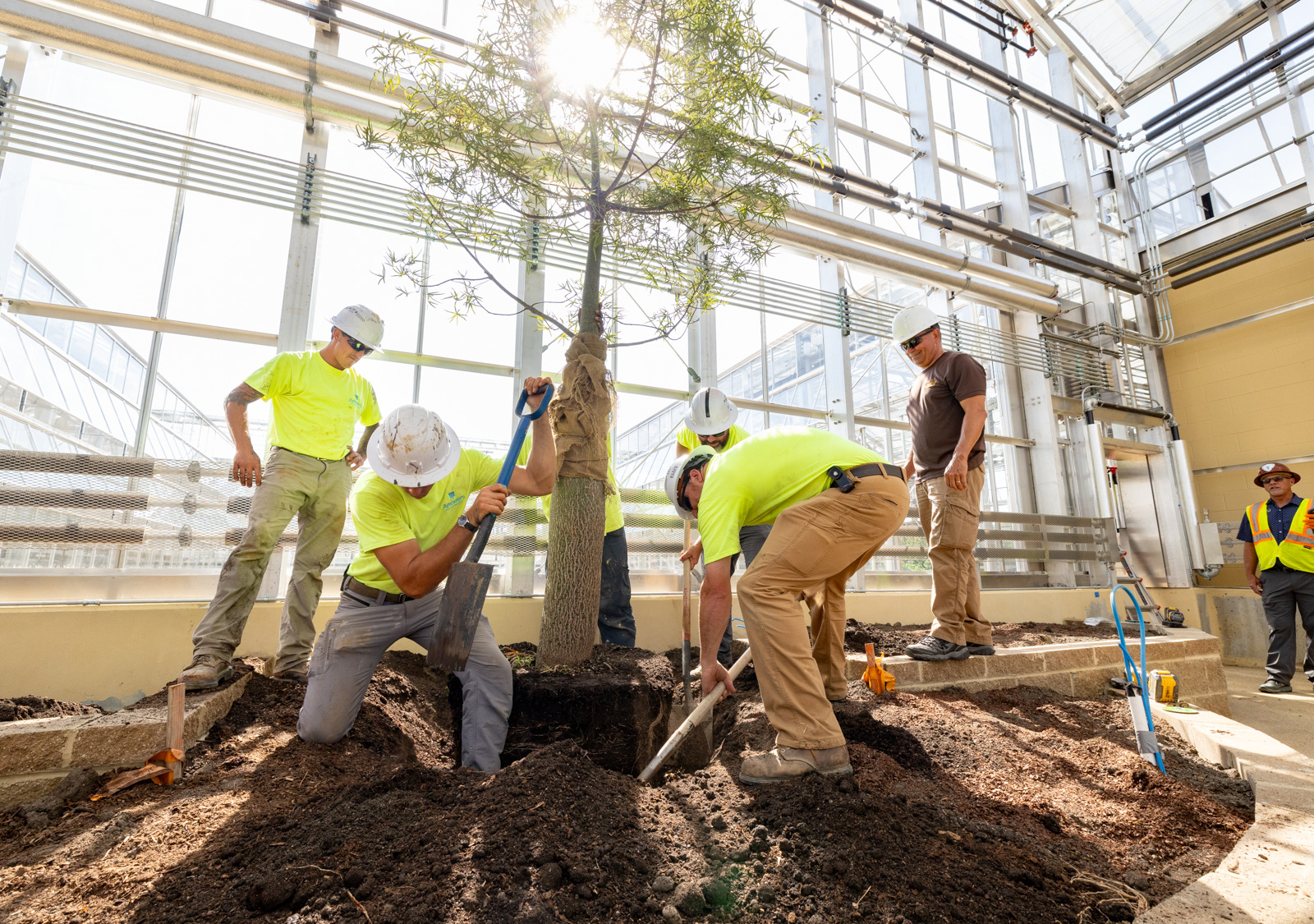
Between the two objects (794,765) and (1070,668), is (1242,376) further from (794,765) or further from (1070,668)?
(794,765)

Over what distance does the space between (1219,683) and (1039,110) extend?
7.64 meters

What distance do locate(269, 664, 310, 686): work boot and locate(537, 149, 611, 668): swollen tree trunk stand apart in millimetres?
1067

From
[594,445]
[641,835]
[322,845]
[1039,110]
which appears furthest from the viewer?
[1039,110]

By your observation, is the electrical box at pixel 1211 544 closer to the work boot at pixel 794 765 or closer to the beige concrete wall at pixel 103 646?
the work boot at pixel 794 765

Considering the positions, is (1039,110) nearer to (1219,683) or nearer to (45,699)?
(1219,683)

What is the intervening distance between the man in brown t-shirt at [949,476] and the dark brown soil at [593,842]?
1035 mm

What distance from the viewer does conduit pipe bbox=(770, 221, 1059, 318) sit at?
6042 millimetres

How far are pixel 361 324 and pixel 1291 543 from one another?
23.2ft

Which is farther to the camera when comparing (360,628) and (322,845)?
(360,628)

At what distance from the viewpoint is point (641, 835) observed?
4.75ft

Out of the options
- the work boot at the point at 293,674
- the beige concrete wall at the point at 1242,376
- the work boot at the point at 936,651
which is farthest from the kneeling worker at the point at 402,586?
the beige concrete wall at the point at 1242,376

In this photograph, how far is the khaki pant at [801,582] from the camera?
188 centimetres

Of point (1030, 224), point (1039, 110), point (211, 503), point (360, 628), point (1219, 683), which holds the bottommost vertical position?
point (1219, 683)

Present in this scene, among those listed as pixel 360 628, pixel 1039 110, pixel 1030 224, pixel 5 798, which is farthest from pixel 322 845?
pixel 1039 110
